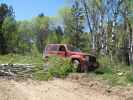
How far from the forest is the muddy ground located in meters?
10.9

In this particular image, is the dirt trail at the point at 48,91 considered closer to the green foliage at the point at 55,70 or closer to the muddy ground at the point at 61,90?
the muddy ground at the point at 61,90


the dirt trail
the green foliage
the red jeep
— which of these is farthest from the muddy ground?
the red jeep

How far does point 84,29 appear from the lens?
2277 inches

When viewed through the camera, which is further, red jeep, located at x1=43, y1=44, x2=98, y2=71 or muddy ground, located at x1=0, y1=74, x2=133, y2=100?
red jeep, located at x1=43, y1=44, x2=98, y2=71

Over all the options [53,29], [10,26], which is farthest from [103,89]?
[53,29]

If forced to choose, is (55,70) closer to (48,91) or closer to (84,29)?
(48,91)

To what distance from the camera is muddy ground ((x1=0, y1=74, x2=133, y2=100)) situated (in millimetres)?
14367

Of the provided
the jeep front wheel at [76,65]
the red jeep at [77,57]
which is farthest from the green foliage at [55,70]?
the red jeep at [77,57]

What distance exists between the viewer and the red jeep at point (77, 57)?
2203 cm

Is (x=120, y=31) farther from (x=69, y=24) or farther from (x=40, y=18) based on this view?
(x=40, y=18)

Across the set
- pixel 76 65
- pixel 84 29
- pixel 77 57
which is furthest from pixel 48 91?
pixel 84 29

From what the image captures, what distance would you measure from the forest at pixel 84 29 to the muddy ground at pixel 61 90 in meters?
10.9

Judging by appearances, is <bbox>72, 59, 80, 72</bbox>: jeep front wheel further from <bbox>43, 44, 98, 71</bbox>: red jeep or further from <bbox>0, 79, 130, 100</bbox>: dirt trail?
<bbox>0, 79, 130, 100</bbox>: dirt trail

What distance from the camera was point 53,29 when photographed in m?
80.9
